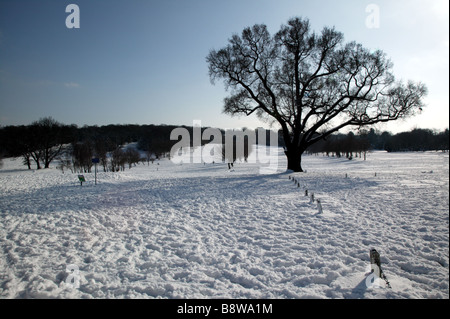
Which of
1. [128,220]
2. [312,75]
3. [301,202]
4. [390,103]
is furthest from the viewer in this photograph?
[312,75]

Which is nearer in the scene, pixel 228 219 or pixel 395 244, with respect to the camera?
pixel 395 244

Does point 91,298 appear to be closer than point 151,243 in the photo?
Yes

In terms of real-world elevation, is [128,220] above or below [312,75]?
below

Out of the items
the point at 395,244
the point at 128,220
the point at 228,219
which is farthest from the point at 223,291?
the point at 128,220

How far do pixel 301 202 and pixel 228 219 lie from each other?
3.94 metres

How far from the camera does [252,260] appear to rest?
446 cm

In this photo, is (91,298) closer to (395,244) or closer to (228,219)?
(228,219)

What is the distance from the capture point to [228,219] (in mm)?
7273

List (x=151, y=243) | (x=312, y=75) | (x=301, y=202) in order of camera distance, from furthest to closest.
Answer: (x=312, y=75) → (x=301, y=202) → (x=151, y=243)

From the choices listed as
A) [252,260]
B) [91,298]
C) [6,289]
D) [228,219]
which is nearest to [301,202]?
[228,219]

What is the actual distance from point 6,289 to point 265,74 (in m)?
19.6
